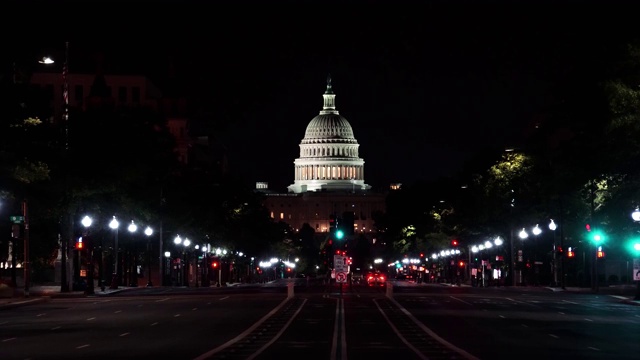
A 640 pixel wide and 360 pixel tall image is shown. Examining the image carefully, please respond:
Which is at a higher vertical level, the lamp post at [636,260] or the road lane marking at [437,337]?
the lamp post at [636,260]

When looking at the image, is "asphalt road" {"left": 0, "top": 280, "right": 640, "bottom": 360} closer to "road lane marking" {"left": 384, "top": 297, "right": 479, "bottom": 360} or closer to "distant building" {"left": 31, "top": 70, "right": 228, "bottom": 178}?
"road lane marking" {"left": 384, "top": 297, "right": 479, "bottom": 360}

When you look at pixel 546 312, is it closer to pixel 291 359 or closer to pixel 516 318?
pixel 516 318

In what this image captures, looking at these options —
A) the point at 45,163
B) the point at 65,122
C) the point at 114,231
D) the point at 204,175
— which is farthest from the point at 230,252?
the point at 45,163

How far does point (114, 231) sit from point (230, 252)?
64.8 metres

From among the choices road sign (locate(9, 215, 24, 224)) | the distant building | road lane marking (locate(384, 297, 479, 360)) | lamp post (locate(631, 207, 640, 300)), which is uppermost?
the distant building

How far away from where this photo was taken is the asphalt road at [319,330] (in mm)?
36969

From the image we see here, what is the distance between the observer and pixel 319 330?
1916 inches

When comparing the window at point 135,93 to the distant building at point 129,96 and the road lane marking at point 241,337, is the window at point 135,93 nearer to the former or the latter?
the distant building at point 129,96

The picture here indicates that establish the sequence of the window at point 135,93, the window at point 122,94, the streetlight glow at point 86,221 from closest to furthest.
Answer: the streetlight glow at point 86,221 < the window at point 122,94 < the window at point 135,93

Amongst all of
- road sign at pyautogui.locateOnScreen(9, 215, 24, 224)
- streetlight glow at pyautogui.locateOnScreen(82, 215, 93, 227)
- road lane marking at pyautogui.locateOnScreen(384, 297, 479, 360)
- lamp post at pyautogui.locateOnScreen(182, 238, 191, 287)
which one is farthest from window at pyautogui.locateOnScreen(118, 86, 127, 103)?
road lane marking at pyautogui.locateOnScreen(384, 297, 479, 360)

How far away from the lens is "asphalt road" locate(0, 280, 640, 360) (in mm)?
36969

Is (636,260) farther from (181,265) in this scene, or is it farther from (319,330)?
(181,265)

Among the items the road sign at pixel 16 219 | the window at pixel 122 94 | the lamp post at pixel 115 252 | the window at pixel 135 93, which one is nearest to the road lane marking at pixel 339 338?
the road sign at pixel 16 219

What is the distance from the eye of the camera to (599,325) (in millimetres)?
51781
